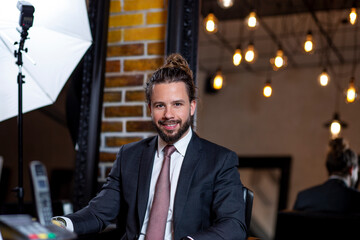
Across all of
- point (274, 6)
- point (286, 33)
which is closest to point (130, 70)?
point (274, 6)

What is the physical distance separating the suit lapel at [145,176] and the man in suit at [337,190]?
2.25 m

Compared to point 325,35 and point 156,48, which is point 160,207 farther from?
point 325,35

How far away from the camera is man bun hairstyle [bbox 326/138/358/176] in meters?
4.07

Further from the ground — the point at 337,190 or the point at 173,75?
the point at 173,75

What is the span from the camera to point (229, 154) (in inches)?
84.5

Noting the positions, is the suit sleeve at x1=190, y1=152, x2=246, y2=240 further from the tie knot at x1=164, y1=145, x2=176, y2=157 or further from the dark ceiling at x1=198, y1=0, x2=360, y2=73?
the dark ceiling at x1=198, y1=0, x2=360, y2=73

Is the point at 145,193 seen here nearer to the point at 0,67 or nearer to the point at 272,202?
the point at 0,67

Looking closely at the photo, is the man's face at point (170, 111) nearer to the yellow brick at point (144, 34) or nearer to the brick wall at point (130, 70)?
the brick wall at point (130, 70)

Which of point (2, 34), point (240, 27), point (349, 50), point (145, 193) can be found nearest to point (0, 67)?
point (2, 34)

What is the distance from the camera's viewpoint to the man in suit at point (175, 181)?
203 cm

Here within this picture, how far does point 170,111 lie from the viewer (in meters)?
2.12

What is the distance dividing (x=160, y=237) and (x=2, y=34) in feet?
3.82

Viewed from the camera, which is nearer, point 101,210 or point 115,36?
point 101,210

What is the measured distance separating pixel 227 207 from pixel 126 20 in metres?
1.43
